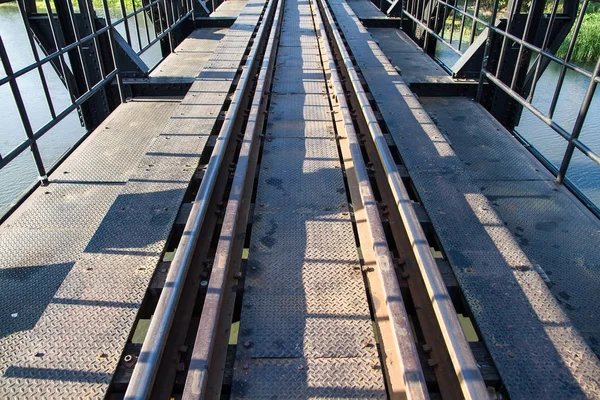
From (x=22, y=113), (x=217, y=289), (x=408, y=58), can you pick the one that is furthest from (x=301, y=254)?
(x=408, y=58)

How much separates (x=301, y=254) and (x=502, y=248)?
148 cm

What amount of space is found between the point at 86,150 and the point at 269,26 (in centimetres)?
732

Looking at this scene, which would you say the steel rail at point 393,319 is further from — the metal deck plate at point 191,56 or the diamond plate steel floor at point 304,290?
the metal deck plate at point 191,56

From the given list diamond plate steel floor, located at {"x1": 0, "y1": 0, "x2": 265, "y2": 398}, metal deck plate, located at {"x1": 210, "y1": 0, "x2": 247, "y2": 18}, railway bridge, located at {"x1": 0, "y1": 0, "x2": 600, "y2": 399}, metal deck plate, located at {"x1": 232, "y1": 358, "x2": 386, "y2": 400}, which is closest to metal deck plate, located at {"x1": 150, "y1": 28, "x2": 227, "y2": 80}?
metal deck plate, located at {"x1": 210, "y1": 0, "x2": 247, "y2": 18}

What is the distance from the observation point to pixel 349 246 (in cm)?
354

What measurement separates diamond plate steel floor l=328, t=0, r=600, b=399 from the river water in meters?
5.73

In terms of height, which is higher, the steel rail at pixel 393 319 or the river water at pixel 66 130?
the steel rail at pixel 393 319

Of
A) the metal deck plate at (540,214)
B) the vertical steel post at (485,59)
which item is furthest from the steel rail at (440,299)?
the vertical steel post at (485,59)

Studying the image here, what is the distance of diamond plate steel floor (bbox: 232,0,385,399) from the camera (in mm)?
2562

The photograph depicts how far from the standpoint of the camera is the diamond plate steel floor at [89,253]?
8.43 feet

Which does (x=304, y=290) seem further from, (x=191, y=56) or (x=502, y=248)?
(x=191, y=56)

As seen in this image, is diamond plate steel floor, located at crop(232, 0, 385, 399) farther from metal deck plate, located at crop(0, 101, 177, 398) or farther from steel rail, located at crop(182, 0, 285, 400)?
metal deck plate, located at crop(0, 101, 177, 398)

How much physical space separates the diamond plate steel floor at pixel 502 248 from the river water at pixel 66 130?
18.8 ft

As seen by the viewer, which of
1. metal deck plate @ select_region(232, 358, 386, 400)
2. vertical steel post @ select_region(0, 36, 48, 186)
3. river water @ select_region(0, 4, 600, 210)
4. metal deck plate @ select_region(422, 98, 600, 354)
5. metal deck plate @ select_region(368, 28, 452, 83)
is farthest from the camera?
river water @ select_region(0, 4, 600, 210)
